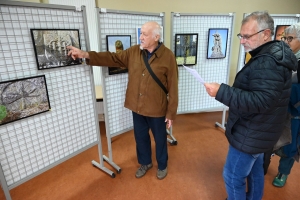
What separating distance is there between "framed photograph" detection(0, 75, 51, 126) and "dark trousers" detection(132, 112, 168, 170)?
34.5 inches

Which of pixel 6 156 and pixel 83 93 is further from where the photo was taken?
pixel 83 93

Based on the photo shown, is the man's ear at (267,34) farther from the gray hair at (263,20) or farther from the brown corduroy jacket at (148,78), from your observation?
the brown corduroy jacket at (148,78)

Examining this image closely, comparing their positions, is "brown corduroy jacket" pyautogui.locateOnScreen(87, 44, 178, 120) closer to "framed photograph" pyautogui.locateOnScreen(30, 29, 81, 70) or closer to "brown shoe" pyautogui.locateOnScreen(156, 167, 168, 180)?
"framed photograph" pyautogui.locateOnScreen(30, 29, 81, 70)

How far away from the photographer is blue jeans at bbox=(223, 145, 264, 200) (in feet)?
4.55

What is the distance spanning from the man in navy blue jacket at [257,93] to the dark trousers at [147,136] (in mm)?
788

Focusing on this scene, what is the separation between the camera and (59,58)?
1586 millimetres

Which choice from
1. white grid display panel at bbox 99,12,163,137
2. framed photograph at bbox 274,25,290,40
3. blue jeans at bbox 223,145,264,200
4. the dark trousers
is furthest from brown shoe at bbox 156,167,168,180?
framed photograph at bbox 274,25,290,40

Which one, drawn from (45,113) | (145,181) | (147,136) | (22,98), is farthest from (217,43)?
(22,98)

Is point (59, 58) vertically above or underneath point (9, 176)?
above

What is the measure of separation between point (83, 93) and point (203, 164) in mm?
1660

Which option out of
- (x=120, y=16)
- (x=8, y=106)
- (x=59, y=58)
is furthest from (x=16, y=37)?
(x=120, y=16)

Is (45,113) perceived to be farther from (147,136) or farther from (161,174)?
(161,174)

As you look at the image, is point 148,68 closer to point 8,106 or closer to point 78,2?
point 8,106

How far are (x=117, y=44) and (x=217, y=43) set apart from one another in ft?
5.13
